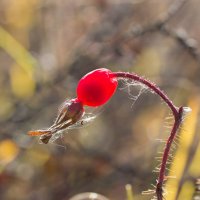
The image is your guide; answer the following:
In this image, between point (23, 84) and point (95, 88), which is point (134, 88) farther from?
point (95, 88)

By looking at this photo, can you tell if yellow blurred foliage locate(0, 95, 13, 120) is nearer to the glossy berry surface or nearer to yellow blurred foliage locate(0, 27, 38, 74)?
yellow blurred foliage locate(0, 27, 38, 74)

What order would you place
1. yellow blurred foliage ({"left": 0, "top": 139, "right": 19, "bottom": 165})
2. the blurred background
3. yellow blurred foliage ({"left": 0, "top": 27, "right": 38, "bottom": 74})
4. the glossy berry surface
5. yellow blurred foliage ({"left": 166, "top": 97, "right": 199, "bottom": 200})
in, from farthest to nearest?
yellow blurred foliage ({"left": 0, "top": 27, "right": 38, "bottom": 74})
the blurred background
yellow blurred foliage ({"left": 0, "top": 139, "right": 19, "bottom": 165})
yellow blurred foliage ({"left": 166, "top": 97, "right": 199, "bottom": 200})
the glossy berry surface

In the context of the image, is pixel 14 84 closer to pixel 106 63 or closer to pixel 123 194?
pixel 106 63

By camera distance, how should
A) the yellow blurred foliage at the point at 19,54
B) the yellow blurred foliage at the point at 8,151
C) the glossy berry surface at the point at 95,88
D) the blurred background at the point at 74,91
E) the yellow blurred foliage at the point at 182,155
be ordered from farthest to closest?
1. the yellow blurred foliage at the point at 19,54
2. the blurred background at the point at 74,91
3. the yellow blurred foliage at the point at 8,151
4. the yellow blurred foliage at the point at 182,155
5. the glossy berry surface at the point at 95,88

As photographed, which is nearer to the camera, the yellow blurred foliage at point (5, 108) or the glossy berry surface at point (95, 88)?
the glossy berry surface at point (95, 88)

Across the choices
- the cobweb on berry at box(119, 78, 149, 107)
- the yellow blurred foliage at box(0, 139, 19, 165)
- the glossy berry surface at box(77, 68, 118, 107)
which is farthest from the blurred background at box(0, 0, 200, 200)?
the glossy berry surface at box(77, 68, 118, 107)

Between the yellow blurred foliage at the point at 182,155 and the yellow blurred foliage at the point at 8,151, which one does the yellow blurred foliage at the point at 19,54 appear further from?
the yellow blurred foliage at the point at 182,155

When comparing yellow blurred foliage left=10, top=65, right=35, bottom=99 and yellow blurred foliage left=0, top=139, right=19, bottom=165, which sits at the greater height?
yellow blurred foliage left=10, top=65, right=35, bottom=99

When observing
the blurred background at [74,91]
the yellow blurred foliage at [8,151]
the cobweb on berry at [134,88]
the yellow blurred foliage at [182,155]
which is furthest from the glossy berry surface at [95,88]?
the yellow blurred foliage at [8,151]
